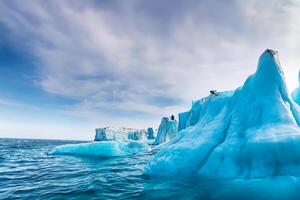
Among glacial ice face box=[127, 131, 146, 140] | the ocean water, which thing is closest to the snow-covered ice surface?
the ocean water

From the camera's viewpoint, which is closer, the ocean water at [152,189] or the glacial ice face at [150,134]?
the ocean water at [152,189]

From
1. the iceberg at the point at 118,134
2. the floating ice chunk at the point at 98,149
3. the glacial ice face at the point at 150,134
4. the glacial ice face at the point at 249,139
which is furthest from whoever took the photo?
the glacial ice face at the point at 150,134

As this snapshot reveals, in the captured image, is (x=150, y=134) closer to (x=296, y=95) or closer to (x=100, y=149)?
(x=100, y=149)

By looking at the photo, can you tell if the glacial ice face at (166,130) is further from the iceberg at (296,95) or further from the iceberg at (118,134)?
the iceberg at (296,95)

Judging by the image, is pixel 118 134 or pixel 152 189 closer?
pixel 152 189

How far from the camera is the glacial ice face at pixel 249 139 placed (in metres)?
7.48

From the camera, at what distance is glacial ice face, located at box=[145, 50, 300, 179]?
7.48 meters

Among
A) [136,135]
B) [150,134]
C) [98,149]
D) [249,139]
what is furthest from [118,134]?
[249,139]

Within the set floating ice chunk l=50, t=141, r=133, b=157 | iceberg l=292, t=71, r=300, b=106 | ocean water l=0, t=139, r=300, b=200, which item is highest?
iceberg l=292, t=71, r=300, b=106

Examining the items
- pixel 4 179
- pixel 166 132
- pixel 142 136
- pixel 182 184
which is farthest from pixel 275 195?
pixel 142 136

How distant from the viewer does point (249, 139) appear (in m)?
8.45

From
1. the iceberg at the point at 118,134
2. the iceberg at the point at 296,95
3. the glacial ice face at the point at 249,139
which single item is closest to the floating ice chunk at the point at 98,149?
the glacial ice face at the point at 249,139

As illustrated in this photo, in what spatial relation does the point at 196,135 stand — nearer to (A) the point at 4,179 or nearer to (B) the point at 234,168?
(B) the point at 234,168

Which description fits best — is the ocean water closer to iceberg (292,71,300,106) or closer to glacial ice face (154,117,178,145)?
iceberg (292,71,300,106)
